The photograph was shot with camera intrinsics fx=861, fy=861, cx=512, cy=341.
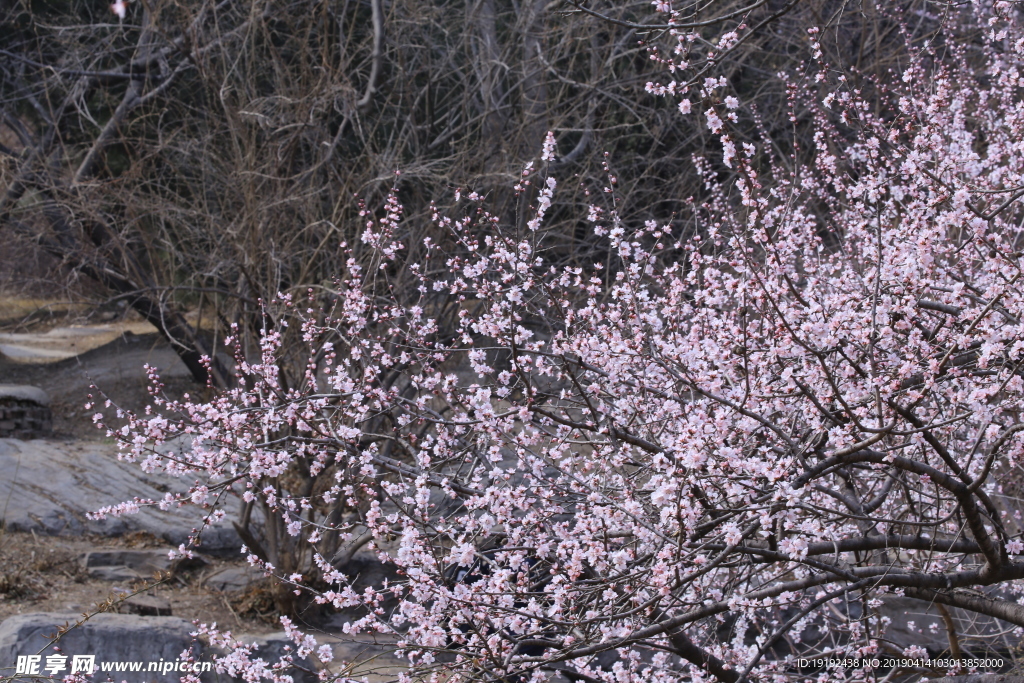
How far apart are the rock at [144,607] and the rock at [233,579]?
0.90 m

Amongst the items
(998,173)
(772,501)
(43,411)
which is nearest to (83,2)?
(43,411)

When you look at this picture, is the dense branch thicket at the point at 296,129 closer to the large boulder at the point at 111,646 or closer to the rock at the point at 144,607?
the rock at the point at 144,607

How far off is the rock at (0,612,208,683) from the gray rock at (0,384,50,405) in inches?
187

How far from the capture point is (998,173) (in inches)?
210

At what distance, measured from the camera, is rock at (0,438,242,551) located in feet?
25.9

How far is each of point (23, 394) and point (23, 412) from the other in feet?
0.67

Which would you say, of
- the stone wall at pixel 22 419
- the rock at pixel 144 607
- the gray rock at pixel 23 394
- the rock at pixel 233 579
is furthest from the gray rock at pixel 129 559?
the gray rock at pixel 23 394

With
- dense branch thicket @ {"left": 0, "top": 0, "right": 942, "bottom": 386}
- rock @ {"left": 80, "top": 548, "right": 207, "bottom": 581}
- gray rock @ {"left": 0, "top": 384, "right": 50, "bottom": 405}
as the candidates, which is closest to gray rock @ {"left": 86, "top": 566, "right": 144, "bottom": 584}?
rock @ {"left": 80, "top": 548, "right": 207, "bottom": 581}

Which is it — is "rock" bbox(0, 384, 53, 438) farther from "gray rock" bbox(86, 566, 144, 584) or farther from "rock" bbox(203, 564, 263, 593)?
"rock" bbox(203, 564, 263, 593)

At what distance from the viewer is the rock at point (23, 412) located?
954cm

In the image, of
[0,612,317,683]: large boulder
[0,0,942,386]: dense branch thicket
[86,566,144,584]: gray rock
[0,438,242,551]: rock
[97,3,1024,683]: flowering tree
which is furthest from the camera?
[0,438,242,551]: rock

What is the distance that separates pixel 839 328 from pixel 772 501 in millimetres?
766

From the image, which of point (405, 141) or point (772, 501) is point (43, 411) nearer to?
point (405, 141)

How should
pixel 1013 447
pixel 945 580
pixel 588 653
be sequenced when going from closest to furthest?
pixel 588 653 → pixel 945 580 → pixel 1013 447
